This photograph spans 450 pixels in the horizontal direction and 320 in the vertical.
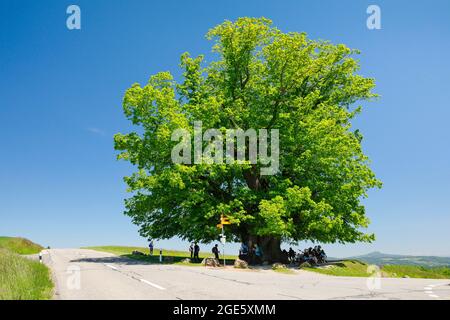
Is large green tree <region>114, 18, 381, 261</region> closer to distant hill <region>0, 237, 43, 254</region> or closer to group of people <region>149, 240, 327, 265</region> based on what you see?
group of people <region>149, 240, 327, 265</region>

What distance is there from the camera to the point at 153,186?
3344 cm

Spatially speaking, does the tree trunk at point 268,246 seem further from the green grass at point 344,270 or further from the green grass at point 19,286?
the green grass at point 19,286

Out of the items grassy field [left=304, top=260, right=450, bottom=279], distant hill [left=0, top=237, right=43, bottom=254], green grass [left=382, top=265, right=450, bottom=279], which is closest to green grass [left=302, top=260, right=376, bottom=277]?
grassy field [left=304, top=260, right=450, bottom=279]

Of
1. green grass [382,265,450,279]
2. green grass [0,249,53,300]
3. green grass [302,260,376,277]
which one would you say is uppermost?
green grass [0,249,53,300]

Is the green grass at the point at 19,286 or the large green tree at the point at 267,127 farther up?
the large green tree at the point at 267,127

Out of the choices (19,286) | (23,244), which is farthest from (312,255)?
(23,244)

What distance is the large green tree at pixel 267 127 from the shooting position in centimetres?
3294

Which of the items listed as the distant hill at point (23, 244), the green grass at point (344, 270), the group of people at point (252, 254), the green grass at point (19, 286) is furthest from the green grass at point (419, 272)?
the distant hill at point (23, 244)

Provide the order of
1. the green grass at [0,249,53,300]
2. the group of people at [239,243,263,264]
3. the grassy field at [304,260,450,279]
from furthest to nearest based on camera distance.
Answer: the group of people at [239,243,263,264], the grassy field at [304,260,450,279], the green grass at [0,249,53,300]

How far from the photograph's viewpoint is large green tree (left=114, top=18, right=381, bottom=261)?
32938 millimetres

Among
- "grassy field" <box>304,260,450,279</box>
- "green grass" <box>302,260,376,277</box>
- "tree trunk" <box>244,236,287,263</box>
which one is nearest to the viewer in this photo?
"green grass" <box>302,260,376,277</box>

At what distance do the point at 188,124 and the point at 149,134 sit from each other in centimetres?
352

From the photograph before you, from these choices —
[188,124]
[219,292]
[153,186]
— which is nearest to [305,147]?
[188,124]
